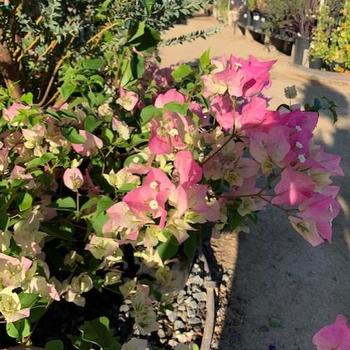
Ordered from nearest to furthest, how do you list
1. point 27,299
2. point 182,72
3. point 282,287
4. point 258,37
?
point 27,299 → point 182,72 → point 282,287 → point 258,37

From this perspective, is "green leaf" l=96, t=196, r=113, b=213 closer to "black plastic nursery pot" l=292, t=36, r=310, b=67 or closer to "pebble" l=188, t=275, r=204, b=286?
"pebble" l=188, t=275, r=204, b=286

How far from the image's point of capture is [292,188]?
3.73 ft

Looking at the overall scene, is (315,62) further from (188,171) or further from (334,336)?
(334,336)

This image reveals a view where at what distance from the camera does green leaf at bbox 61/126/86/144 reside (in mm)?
1374

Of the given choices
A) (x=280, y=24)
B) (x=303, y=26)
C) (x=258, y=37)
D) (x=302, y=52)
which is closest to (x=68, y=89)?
(x=302, y=52)

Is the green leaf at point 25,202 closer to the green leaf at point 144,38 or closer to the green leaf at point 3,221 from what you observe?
the green leaf at point 3,221

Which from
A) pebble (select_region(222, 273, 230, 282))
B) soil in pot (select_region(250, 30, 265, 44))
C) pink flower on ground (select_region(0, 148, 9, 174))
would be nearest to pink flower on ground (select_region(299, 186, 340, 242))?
pink flower on ground (select_region(0, 148, 9, 174))

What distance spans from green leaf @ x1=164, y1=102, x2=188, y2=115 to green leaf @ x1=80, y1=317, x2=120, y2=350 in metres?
0.54

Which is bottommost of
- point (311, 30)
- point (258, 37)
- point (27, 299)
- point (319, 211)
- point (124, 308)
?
point (258, 37)

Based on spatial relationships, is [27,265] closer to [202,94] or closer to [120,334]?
[202,94]

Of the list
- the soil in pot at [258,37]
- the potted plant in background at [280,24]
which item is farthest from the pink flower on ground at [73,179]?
the soil in pot at [258,37]

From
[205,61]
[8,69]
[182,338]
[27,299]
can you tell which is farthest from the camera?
[182,338]

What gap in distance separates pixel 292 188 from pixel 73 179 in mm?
574

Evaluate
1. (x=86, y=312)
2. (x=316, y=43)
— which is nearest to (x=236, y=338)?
(x=86, y=312)
